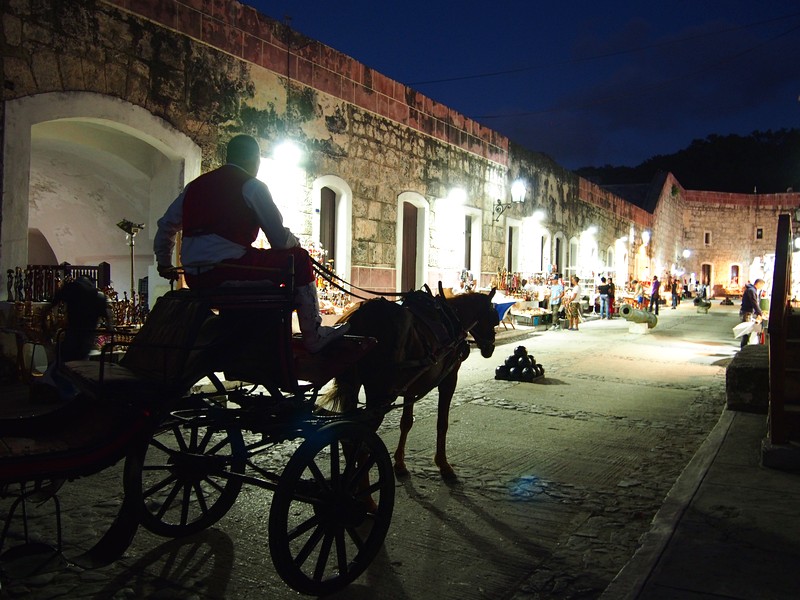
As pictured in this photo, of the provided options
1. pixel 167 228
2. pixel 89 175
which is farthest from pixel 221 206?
pixel 89 175

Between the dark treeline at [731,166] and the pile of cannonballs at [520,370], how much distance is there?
69045 millimetres

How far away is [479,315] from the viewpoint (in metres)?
6.26

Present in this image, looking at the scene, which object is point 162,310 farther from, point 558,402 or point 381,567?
point 558,402

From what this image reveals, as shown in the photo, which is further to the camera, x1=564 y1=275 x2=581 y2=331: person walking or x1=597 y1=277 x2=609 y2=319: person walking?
x1=597 y1=277 x2=609 y2=319: person walking

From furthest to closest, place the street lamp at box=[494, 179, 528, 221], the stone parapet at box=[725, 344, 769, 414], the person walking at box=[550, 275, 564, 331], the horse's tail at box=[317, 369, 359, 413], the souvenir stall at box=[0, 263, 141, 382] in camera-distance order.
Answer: the person walking at box=[550, 275, 564, 331]
the street lamp at box=[494, 179, 528, 221]
the souvenir stall at box=[0, 263, 141, 382]
the stone parapet at box=[725, 344, 769, 414]
the horse's tail at box=[317, 369, 359, 413]

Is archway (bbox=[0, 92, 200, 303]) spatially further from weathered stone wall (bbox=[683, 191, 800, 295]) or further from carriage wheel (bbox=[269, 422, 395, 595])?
weathered stone wall (bbox=[683, 191, 800, 295])

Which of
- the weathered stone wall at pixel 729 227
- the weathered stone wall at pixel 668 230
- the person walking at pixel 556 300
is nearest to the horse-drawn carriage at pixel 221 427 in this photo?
the person walking at pixel 556 300

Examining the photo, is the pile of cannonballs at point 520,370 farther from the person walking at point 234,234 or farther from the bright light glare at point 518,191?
the bright light glare at point 518,191

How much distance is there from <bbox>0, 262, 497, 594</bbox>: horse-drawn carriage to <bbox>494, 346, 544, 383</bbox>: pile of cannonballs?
21.3 ft

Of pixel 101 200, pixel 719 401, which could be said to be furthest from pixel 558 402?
pixel 101 200

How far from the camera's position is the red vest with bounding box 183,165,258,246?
3.67 meters

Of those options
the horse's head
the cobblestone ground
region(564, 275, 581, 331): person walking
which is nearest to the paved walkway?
the cobblestone ground

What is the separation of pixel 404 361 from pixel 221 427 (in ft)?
5.20

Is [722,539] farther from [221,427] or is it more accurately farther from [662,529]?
[221,427]
